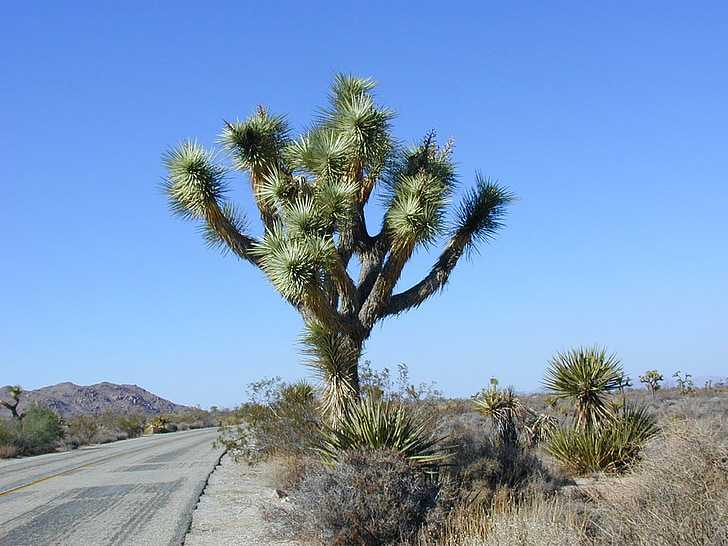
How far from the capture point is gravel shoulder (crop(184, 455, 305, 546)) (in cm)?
948

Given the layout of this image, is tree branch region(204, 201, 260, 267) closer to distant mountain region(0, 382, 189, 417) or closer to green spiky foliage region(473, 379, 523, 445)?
green spiky foliage region(473, 379, 523, 445)

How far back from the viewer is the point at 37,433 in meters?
31.3

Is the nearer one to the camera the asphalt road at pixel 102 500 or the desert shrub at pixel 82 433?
the asphalt road at pixel 102 500

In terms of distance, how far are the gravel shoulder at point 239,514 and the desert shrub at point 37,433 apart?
16107 millimetres

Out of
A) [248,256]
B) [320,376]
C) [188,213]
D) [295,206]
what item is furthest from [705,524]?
[188,213]

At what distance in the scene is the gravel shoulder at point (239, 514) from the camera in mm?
9484

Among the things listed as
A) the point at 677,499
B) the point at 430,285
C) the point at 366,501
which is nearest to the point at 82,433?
the point at 430,285

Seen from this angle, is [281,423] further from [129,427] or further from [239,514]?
[129,427]

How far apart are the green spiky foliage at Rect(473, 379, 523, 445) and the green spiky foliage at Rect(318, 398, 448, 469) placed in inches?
260

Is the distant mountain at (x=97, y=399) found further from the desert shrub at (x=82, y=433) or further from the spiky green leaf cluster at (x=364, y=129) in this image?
the spiky green leaf cluster at (x=364, y=129)

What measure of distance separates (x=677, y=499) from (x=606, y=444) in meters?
7.73

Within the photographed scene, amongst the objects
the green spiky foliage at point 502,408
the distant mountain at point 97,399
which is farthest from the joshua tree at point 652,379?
the distant mountain at point 97,399

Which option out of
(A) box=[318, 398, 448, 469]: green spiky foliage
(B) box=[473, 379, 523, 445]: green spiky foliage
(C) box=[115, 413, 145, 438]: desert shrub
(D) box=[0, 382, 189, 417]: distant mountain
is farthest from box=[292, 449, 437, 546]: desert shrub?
(D) box=[0, 382, 189, 417]: distant mountain

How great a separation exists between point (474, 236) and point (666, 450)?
271 inches
